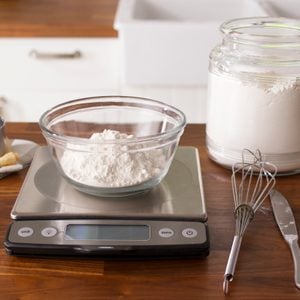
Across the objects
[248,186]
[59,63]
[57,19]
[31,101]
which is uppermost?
[248,186]

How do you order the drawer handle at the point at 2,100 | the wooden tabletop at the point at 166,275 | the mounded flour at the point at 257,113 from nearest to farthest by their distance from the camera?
the wooden tabletop at the point at 166,275 → the mounded flour at the point at 257,113 → the drawer handle at the point at 2,100

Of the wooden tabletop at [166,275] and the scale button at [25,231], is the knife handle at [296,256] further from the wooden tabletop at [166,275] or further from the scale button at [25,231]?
the scale button at [25,231]

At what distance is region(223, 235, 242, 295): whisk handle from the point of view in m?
0.59

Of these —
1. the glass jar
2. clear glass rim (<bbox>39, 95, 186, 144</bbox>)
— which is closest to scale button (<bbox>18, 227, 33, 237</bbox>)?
clear glass rim (<bbox>39, 95, 186, 144</bbox>)

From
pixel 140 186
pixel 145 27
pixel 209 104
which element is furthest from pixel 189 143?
pixel 145 27

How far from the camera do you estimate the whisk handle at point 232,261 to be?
1.92 feet

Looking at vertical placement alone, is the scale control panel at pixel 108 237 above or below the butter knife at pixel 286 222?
above

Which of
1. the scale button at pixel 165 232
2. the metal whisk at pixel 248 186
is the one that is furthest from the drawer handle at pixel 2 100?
the scale button at pixel 165 232

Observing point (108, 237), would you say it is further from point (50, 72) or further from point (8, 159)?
point (50, 72)

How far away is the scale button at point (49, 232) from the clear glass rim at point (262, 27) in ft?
1.22

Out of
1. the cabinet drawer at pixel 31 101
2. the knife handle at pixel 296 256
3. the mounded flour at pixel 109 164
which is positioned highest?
the mounded flour at pixel 109 164

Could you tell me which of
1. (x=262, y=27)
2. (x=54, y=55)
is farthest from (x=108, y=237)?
(x=54, y=55)

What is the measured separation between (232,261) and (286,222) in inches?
4.8

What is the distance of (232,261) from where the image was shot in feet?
1.98
